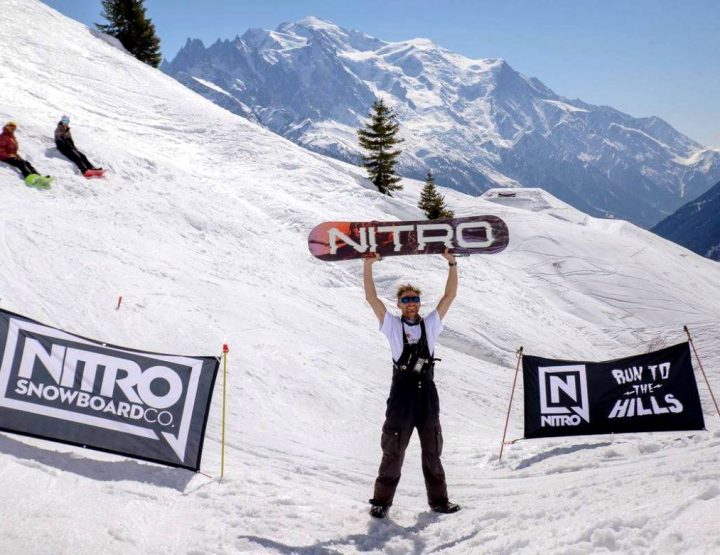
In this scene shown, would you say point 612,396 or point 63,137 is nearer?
point 612,396

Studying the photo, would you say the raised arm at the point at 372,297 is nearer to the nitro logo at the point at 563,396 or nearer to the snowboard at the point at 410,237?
the snowboard at the point at 410,237

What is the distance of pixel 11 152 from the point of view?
13.2 m

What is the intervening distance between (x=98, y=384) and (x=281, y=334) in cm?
593

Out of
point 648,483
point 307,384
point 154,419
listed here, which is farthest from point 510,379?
point 154,419

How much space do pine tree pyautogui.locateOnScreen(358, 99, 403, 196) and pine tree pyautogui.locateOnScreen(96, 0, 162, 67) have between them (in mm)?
20372

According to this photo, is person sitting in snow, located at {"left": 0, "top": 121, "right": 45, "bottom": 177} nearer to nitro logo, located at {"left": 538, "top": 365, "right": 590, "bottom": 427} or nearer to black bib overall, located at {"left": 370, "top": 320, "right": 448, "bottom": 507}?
black bib overall, located at {"left": 370, "top": 320, "right": 448, "bottom": 507}

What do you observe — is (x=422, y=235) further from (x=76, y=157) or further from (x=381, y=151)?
(x=381, y=151)

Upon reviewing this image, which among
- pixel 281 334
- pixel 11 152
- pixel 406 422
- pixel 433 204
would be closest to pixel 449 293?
pixel 406 422

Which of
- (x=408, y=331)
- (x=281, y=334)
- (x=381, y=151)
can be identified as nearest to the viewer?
(x=408, y=331)

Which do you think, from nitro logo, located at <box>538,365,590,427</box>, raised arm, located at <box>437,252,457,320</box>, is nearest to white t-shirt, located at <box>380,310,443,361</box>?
raised arm, located at <box>437,252,457,320</box>

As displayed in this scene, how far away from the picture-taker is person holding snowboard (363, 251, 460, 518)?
4.87 metres

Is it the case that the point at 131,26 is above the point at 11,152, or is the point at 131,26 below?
above

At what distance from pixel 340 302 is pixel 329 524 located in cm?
1031

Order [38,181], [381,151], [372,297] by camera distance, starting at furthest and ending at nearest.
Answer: [381,151]
[38,181]
[372,297]
